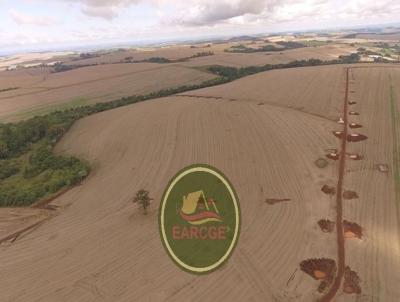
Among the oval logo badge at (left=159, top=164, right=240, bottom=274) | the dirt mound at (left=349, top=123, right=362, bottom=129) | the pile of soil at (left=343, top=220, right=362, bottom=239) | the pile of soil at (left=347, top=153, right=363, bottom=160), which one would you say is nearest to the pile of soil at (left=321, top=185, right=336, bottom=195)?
the pile of soil at (left=343, top=220, right=362, bottom=239)

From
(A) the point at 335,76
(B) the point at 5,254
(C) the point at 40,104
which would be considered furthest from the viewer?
(C) the point at 40,104

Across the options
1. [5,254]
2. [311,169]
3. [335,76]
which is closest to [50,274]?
[5,254]

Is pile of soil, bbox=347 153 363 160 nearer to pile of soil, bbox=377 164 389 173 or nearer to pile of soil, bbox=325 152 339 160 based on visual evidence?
pile of soil, bbox=325 152 339 160

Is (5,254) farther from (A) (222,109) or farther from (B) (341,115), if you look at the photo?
(B) (341,115)

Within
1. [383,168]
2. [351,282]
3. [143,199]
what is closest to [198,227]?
[143,199]

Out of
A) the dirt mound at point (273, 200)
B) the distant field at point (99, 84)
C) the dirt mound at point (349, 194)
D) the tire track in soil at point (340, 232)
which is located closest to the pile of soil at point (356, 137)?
the tire track in soil at point (340, 232)
